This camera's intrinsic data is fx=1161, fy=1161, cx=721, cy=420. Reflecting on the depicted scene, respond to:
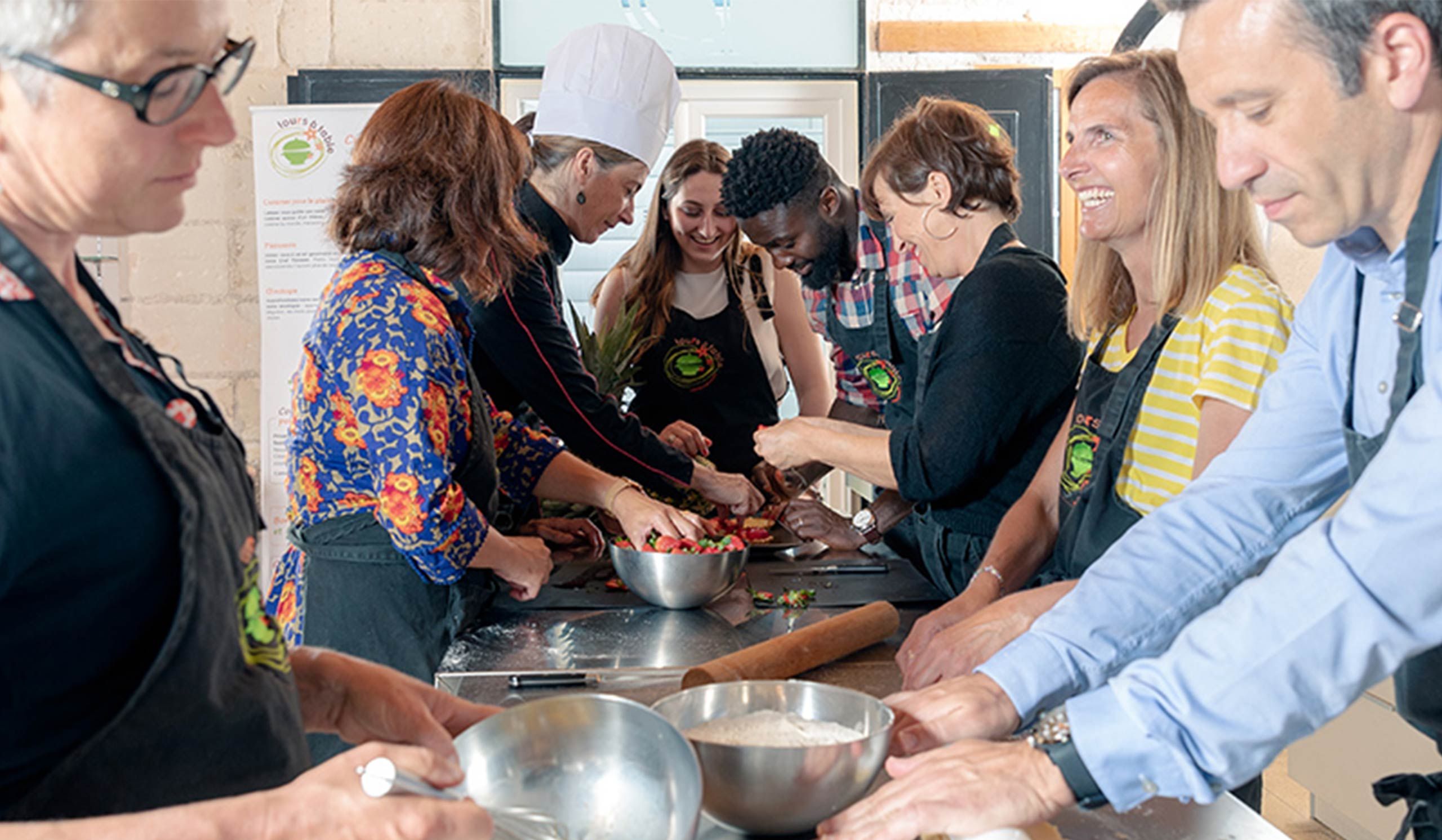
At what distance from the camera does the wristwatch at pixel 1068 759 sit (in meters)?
1.00

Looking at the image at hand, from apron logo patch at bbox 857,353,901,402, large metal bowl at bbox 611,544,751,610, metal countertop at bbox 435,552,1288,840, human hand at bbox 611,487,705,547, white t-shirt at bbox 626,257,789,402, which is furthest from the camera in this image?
white t-shirt at bbox 626,257,789,402

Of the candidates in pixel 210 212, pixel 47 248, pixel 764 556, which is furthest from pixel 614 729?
pixel 210 212

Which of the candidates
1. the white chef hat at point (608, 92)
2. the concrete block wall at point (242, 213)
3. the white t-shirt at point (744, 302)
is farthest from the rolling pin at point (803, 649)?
the concrete block wall at point (242, 213)

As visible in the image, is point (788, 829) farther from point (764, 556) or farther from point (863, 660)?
point (764, 556)

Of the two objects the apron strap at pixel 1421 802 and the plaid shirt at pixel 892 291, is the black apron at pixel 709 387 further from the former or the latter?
the apron strap at pixel 1421 802

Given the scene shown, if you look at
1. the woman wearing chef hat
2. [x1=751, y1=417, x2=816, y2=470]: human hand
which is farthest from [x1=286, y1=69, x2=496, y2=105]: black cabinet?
[x1=751, y1=417, x2=816, y2=470]: human hand

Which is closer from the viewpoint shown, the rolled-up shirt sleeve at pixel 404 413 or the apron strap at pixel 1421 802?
the apron strap at pixel 1421 802

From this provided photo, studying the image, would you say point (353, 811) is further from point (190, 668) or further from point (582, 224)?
point (582, 224)

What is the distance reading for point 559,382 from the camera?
8.45ft

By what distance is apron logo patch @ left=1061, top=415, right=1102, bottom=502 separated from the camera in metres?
1.88

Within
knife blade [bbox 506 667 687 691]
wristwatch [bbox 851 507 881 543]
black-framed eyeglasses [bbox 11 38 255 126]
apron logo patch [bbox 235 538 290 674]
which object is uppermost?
black-framed eyeglasses [bbox 11 38 255 126]

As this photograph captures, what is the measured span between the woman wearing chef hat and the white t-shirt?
2.45 feet

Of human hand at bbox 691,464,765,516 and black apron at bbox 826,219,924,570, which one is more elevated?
black apron at bbox 826,219,924,570

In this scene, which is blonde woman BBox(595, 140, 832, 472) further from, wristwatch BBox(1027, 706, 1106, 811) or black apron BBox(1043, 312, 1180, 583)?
wristwatch BBox(1027, 706, 1106, 811)
